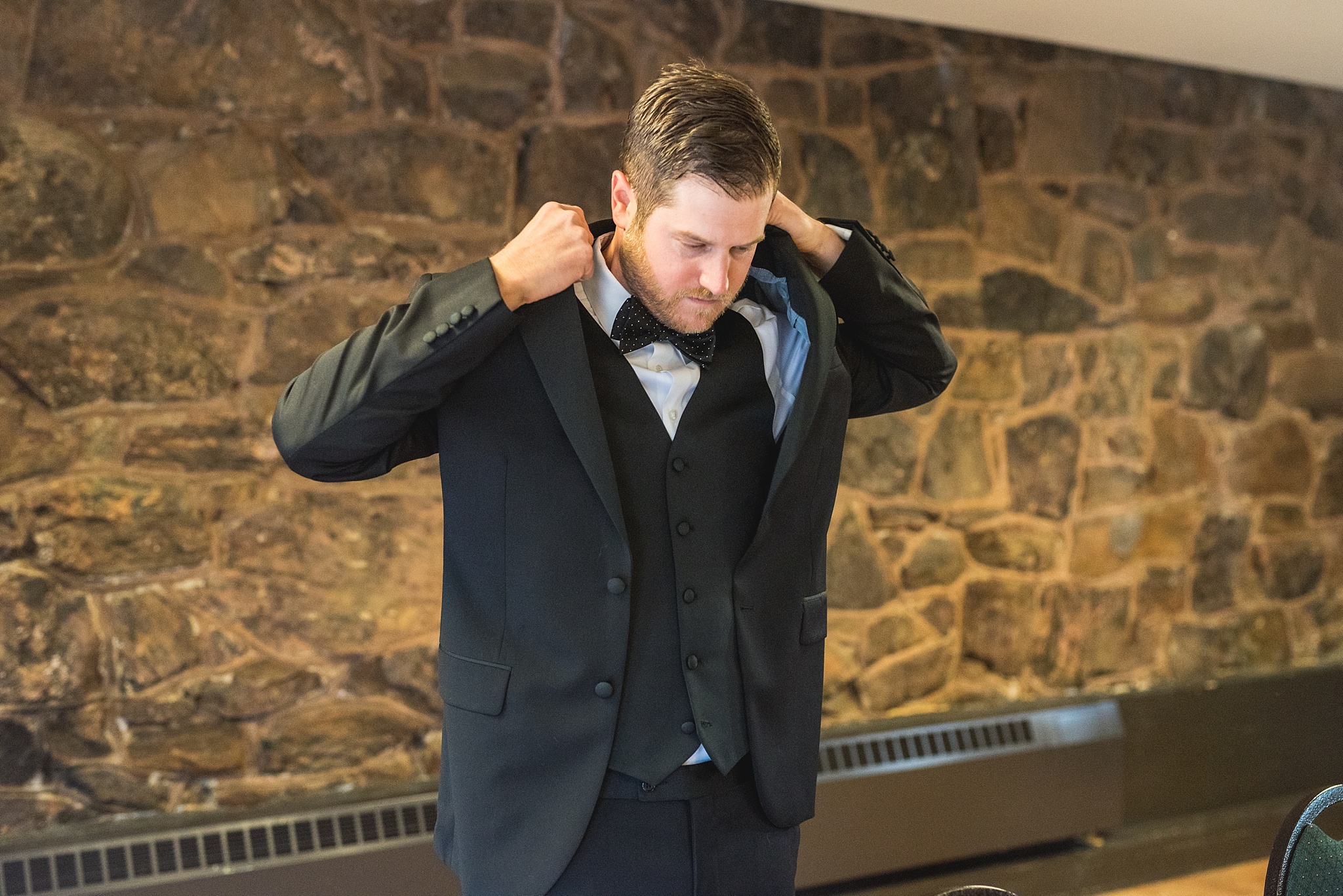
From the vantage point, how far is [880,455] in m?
3.28

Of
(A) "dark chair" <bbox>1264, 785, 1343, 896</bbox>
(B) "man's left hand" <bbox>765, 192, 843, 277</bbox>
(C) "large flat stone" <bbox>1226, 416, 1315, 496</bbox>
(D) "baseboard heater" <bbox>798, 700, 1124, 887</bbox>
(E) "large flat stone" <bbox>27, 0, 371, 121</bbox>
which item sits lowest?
(D) "baseboard heater" <bbox>798, 700, 1124, 887</bbox>

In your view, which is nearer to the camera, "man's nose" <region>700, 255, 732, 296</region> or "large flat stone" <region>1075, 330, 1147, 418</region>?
"man's nose" <region>700, 255, 732, 296</region>

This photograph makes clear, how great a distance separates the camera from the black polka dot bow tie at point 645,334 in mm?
1339

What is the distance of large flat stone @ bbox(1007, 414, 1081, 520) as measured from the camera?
3.50 meters

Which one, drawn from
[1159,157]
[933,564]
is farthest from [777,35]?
[933,564]

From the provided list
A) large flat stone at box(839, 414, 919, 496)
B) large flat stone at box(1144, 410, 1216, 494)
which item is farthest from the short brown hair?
large flat stone at box(1144, 410, 1216, 494)

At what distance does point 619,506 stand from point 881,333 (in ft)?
1.67

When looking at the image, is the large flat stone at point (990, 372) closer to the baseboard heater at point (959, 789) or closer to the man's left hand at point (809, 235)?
the baseboard heater at point (959, 789)

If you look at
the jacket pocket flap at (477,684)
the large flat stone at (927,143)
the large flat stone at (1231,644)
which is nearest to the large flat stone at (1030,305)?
the large flat stone at (927,143)

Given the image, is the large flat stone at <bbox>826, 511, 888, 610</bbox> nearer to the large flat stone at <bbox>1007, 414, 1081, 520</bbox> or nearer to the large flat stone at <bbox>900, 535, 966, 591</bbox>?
the large flat stone at <bbox>900, 535, 966, 591</bbox>

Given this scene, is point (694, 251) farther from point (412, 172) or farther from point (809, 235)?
point (412, 172)

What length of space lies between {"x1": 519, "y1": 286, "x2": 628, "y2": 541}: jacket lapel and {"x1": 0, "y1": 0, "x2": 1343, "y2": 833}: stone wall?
4.96 ft

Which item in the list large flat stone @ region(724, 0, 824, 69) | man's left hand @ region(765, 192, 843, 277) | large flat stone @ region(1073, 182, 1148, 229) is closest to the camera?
man's left hand @ region(765, 192, 843, 277)

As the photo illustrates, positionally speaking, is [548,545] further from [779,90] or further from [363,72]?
[779,90]
